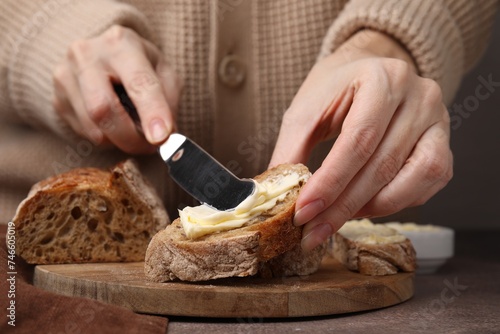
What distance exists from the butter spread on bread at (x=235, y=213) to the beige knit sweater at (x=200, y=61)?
0.68 m

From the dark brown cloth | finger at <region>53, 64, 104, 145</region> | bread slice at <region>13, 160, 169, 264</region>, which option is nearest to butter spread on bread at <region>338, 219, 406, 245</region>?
bread slice at <region>13, 160, 169, 264</region>

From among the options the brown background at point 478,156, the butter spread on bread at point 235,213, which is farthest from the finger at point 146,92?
the brown background at point 478,156

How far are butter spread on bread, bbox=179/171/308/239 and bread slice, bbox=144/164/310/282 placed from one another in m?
0.01

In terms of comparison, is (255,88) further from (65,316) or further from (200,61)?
(65,316)

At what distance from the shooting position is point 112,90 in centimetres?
162

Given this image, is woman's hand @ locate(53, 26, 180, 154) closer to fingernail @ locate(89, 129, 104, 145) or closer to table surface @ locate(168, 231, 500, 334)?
fingernail @ locate(89, 129, 104, 145)

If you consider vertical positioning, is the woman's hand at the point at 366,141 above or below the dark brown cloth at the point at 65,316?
above

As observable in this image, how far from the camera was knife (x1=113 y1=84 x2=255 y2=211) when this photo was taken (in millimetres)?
1342

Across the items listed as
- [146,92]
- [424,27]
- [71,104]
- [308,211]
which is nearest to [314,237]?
[308,211]

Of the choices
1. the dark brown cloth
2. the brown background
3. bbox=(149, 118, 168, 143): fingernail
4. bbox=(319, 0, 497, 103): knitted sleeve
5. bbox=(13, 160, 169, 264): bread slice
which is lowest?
the brown background

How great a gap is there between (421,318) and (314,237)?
244mm

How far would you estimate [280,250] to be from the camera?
1268 mm

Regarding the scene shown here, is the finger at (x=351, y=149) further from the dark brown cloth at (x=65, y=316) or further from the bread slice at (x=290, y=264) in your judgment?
the dark brown cloth at (x=65, y=316)

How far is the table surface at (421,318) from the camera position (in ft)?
3.73
